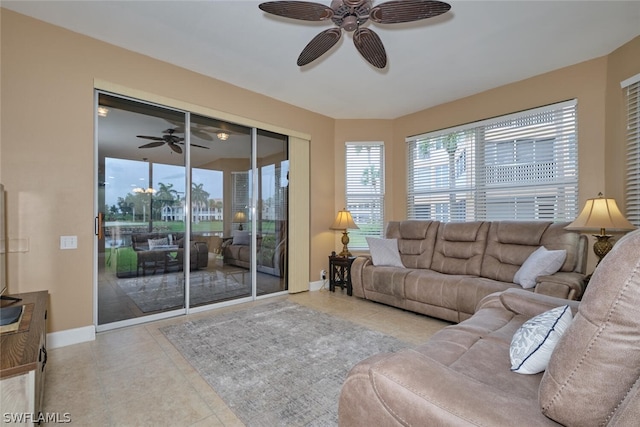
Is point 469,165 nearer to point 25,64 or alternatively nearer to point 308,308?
point 308,308

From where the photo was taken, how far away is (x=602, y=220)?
268 cm

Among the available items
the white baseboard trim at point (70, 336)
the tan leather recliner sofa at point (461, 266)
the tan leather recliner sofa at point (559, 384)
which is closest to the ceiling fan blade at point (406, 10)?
the tan leather recliner sofa at point (559, 384)

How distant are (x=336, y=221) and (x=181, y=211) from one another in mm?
2288

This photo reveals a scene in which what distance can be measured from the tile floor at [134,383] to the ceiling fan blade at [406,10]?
270 cm

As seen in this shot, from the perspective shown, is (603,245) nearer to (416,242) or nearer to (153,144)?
(416,242)

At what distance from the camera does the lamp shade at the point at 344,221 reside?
468cm

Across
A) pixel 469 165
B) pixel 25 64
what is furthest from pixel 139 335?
pixel 469 165

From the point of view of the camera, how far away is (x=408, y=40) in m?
2.86

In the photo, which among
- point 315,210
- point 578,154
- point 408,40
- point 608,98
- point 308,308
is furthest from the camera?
point 315,210

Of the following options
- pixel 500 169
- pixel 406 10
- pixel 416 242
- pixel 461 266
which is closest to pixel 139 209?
pixel 406 10

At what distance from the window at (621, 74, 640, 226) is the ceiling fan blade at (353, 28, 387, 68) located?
→ 8.15ft

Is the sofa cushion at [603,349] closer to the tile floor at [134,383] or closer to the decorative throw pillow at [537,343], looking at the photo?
the decorative throw pillow at [537,343]

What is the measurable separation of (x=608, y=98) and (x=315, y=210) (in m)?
3.76

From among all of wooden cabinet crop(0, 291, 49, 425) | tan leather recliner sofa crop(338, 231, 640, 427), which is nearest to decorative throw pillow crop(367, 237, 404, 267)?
tan leather recliner sofa crop(338, 231, 640, 427)
